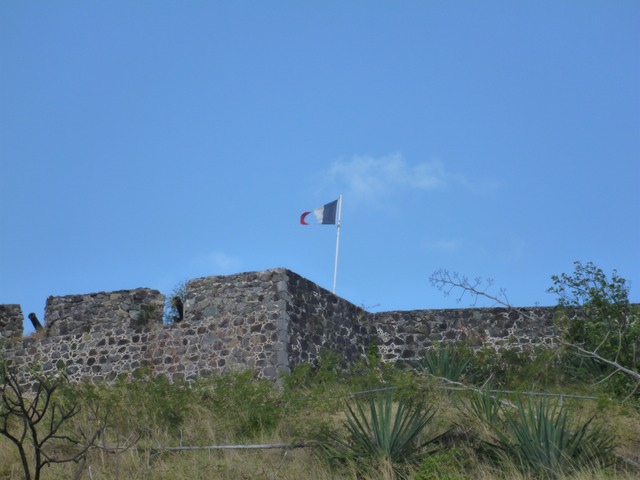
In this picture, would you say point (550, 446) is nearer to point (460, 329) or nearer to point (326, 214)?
point (460, 329)

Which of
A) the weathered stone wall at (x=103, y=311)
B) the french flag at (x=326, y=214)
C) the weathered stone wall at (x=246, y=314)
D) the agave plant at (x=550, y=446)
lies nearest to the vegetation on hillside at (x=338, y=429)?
the agave plant at (x=550, y=446)

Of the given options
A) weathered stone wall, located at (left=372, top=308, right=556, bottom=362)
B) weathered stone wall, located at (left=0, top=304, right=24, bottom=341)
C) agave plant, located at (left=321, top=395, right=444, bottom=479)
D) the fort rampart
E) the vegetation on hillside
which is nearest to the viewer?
the vegetation on hillside

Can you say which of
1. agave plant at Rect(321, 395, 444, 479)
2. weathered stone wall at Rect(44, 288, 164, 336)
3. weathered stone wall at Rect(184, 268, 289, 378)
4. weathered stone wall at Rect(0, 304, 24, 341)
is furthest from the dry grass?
weathered stone wall at Rect(0, 304, 24, 341)

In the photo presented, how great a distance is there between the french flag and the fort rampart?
208cm

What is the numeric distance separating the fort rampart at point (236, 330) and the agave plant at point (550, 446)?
20.4ft

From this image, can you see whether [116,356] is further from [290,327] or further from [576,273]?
[576,273]

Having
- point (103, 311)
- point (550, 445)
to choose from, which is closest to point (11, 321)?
point (103, 311)

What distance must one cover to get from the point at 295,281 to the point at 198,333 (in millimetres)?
2213

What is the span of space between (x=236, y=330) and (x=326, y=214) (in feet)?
13.6

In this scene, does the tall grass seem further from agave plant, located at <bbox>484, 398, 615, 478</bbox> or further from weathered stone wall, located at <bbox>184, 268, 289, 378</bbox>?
weathered stone wall, located at <bbox>184, 268, 289, 378</bbox>

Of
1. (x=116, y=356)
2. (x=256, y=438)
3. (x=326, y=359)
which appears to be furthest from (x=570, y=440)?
(x=116, y=356)

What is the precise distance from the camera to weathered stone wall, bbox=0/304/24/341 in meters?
21.6

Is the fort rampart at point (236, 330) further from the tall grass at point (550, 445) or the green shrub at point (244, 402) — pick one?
the tall grass at point (550, 445)

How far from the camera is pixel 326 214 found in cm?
2123
